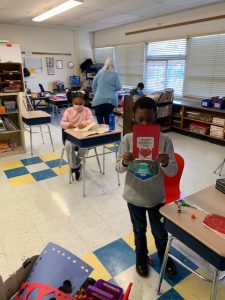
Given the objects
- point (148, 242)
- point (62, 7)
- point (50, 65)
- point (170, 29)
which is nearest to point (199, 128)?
point (170, 29)

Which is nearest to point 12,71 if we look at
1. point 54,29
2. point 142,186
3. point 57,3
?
point 57,3

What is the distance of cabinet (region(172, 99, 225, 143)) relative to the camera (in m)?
4.73

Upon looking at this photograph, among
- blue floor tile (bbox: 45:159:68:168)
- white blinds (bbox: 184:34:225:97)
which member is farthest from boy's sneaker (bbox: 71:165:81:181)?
white blinds (bbox: 184:34:225:97)

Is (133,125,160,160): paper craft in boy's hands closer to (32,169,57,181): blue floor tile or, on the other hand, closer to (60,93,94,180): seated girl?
(60,93,94,180): seated girl

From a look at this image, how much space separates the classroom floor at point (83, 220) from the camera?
174 centimetres

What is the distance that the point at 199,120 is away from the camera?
201 inches

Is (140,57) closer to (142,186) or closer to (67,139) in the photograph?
(67,139)

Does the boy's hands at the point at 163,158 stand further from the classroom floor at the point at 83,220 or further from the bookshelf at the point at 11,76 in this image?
the bookshelf at the point at 11,76

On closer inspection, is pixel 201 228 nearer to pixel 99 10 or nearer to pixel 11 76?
pixel 99 10

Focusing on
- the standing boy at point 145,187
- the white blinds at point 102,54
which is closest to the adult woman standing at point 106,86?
the standing boy at point 145,187

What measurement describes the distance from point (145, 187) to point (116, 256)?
2.59 ft

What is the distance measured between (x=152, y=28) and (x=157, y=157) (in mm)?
5929

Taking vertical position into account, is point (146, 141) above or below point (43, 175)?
above

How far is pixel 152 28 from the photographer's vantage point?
6.23 metres
